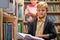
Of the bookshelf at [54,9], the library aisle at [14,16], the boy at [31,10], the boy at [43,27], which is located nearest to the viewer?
the library aisle at [14,16]

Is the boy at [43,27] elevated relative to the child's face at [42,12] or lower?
lower

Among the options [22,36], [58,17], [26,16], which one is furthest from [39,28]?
[58,17]

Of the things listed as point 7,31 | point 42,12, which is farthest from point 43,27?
point 7,31

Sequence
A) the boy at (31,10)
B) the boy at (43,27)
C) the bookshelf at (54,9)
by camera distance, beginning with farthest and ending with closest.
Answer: the bookshelf at (54,9)
the boy at (31,10)
the boy at (43,27)

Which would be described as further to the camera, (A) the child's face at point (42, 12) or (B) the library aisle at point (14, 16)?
(A) the child's face at point (42, 12)

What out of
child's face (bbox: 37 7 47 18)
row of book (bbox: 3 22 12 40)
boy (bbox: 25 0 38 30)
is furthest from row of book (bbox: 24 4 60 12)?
row of book (bbox: 3 22 12 40)

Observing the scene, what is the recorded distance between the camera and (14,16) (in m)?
1.81

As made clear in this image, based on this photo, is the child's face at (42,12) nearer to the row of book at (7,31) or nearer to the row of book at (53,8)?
the row of book at (7,31)

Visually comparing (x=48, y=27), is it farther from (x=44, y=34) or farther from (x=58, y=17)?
(x=58, y=17)

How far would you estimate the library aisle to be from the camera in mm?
1282

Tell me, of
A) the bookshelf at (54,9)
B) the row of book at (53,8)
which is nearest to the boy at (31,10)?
the bookshelf at (54,9)

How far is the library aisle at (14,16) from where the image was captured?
4.21 ft

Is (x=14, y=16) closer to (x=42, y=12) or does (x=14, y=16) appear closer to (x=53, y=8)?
(x=42, y=12)

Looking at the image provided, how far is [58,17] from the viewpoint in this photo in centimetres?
480
